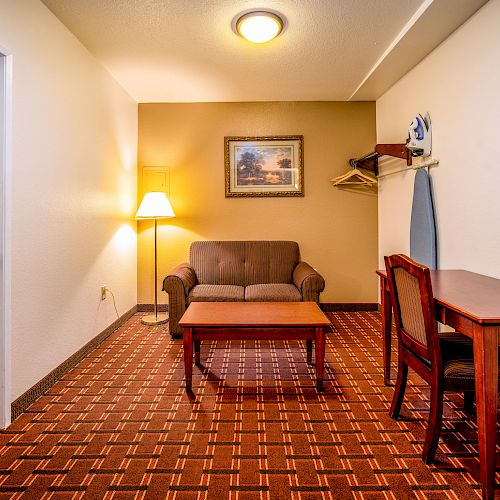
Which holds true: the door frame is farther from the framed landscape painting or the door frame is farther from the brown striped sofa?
the framed landscape painting

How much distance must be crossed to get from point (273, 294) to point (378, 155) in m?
1.96

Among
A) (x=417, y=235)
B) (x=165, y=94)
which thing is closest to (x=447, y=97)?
(x=417, y=235)

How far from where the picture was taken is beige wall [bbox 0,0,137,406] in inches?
85.0

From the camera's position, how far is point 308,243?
4.50 meters

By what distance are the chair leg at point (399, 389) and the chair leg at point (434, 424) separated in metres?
0.33

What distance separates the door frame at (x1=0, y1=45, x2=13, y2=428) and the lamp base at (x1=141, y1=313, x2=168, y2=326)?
192 cm

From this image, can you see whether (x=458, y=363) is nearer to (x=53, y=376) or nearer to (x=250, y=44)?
(x=53, y=376)

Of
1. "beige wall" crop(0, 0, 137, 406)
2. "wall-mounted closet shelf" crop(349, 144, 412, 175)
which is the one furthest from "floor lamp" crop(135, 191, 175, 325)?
"wall-mounted closet shelf" crop(349, 144, 412, 175)

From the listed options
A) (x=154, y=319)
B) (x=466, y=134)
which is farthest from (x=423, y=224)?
(x=154, y=319)

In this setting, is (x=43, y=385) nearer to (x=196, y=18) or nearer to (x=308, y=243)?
(x=196, y=18)

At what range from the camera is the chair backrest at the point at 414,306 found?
1635 mm

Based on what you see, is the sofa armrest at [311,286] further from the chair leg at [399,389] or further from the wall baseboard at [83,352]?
the chair leg at [399,389]

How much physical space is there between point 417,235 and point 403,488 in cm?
214

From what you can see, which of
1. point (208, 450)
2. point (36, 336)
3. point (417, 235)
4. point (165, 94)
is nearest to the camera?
point (208, 450)
